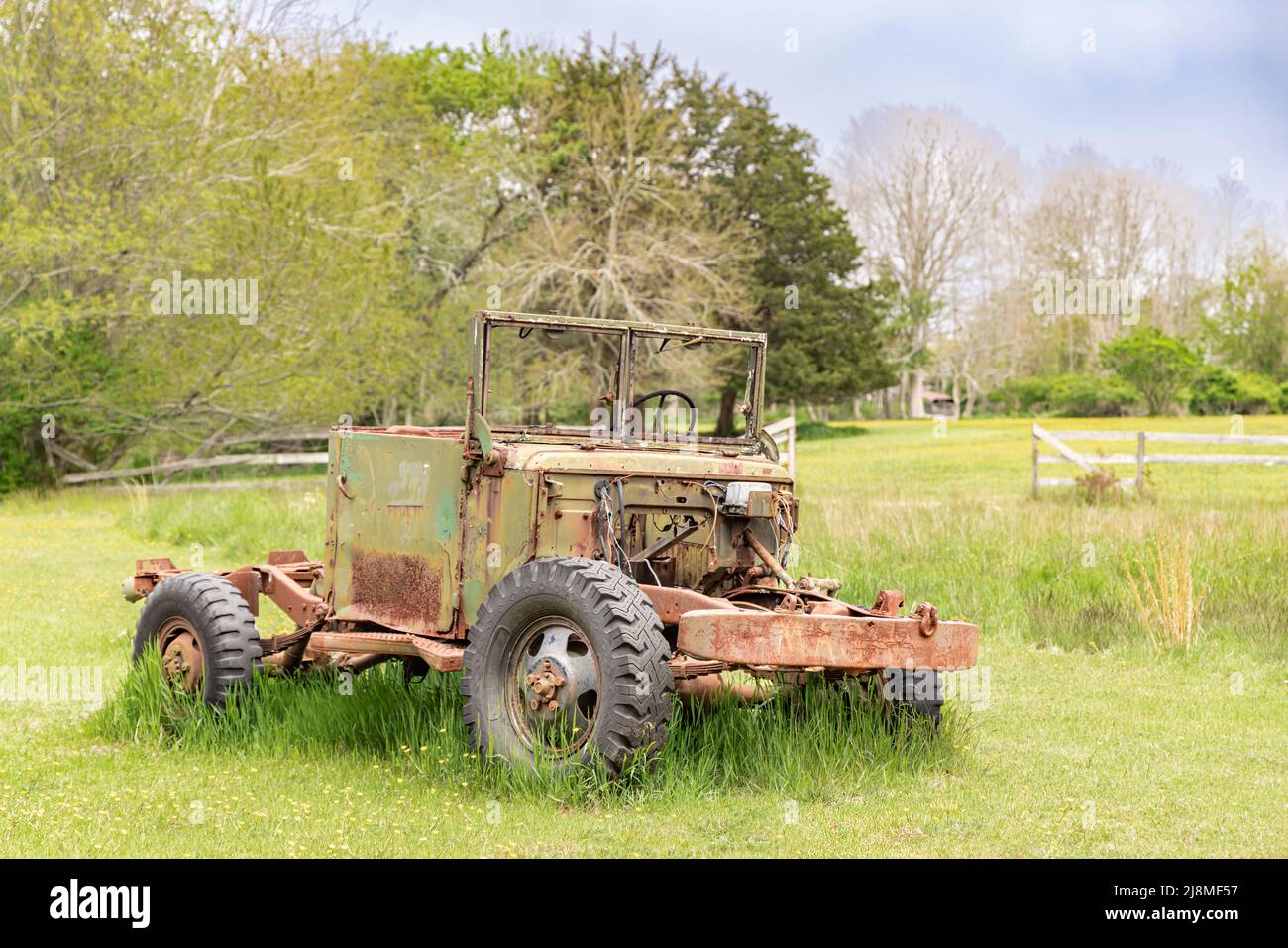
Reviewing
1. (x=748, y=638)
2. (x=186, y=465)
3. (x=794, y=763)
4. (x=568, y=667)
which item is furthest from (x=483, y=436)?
(x=186, y=465)

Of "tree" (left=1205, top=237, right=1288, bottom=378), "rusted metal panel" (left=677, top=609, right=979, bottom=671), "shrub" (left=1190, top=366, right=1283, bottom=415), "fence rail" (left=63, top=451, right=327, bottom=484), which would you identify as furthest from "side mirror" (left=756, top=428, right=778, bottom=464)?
"tree" (left=1205, top=237, right=1288, bottom=378)

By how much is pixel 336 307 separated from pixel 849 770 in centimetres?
2356

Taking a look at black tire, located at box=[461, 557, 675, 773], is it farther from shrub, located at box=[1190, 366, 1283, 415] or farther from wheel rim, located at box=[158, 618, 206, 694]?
shrub, located at box=[1190, 366, 1283, 415]

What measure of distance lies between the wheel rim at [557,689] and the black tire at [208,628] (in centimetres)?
192

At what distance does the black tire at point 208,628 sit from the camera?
819 cm

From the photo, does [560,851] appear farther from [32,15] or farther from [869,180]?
[869,180]

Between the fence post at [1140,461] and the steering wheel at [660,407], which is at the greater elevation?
the steering wheel at [660,407]

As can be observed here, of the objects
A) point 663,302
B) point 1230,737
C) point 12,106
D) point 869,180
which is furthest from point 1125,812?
point 869,180

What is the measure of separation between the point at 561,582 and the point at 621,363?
6.21ft

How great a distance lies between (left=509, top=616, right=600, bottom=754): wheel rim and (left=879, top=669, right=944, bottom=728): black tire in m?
1.57

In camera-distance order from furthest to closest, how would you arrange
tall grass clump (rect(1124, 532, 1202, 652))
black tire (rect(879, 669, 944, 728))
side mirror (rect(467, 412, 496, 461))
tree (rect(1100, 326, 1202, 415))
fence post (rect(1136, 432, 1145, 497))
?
1. tree (rect(1100, 326, 1202, 415))
2. fence post (rect(1136, 432, 1145, 497))
3. tall grass clump (rect(1124, 532, 1202, 652))
4. black tire (rect(879, 669, 944, 728))
5. side mirror (rect(467, 412, 496, 461))

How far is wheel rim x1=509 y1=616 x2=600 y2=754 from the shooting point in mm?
6805

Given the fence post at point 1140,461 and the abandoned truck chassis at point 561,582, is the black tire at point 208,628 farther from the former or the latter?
the fence post at point 1140,461

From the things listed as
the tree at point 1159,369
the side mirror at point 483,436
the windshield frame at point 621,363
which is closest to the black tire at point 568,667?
the side mirror at point 483,436
